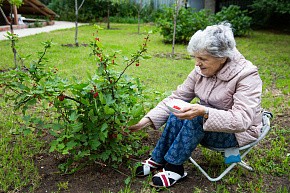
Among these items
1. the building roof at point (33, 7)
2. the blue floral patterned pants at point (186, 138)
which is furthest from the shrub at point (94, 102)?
the building roof at point (33, 7)

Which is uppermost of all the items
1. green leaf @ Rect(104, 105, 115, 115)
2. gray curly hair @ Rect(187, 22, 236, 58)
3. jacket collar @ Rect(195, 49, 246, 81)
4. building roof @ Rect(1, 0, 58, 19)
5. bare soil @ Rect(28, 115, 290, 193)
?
building roof @ Rect(1, 0, 58, 19)

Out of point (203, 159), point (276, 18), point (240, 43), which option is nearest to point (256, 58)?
point (240, 43)

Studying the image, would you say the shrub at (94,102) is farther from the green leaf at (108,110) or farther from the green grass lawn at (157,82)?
the green grass lawn at (157,82)

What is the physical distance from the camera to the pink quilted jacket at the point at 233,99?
6.53 ft

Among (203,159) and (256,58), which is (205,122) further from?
(256,58)

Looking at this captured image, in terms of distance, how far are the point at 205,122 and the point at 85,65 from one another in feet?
14.7

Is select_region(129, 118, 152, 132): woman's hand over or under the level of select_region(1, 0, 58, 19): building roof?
under

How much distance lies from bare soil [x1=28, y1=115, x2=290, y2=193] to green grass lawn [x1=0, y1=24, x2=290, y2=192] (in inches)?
2.2

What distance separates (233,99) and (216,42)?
0.41 m

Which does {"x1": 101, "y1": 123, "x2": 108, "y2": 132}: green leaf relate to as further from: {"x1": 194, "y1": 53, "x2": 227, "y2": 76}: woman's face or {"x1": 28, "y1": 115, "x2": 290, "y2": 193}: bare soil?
{"x1": 194, "y1": 53, "x2": 227, "y2": 76}: woman's face

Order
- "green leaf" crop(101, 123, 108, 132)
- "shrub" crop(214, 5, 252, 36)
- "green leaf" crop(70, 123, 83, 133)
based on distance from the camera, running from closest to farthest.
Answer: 1. "green leaf" crop(101, 123, 108, 132)
2. "green leaf" crop(70, 123, 83, 133)
3. "shrub" crop(214, 5, 252, 36)

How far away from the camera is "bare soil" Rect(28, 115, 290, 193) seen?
2291 millimetres

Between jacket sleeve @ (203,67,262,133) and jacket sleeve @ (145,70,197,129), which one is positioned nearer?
jacket sleeve @ (203,67,262,133)

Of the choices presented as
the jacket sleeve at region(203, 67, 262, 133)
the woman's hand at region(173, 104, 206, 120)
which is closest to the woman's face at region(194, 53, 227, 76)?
the jacket sleeve at region(203, 67, 262, 133)
